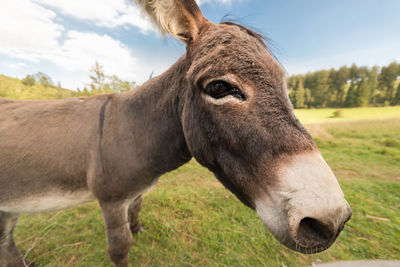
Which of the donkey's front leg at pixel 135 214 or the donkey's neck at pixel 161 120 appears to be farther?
the donkey's front leg at pixel 135 214

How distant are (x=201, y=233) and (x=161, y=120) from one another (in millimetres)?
2675

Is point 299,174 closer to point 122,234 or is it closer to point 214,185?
point 122,234

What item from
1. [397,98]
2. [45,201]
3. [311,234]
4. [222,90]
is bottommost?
[45,201]

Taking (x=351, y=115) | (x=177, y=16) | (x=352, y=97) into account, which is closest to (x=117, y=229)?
(x=177, y=16)

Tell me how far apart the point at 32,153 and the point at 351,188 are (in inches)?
301

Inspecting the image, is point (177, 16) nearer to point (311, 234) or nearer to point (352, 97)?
point (311, 234)

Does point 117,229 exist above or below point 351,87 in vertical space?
below

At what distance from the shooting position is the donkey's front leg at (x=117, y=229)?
1759 mm

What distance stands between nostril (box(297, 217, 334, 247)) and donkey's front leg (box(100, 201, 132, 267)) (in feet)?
5.87

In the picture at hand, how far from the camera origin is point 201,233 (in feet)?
10.1

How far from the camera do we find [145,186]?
1857mm

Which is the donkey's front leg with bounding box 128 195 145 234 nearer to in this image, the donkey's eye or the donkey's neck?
the donkey's neck

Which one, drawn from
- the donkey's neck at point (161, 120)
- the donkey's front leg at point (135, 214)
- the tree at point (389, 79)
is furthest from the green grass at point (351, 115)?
the donkey's neck at point (161, 120)

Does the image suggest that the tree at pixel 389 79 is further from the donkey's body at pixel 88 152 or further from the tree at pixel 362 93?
the donkey's body at pixel 88 152
